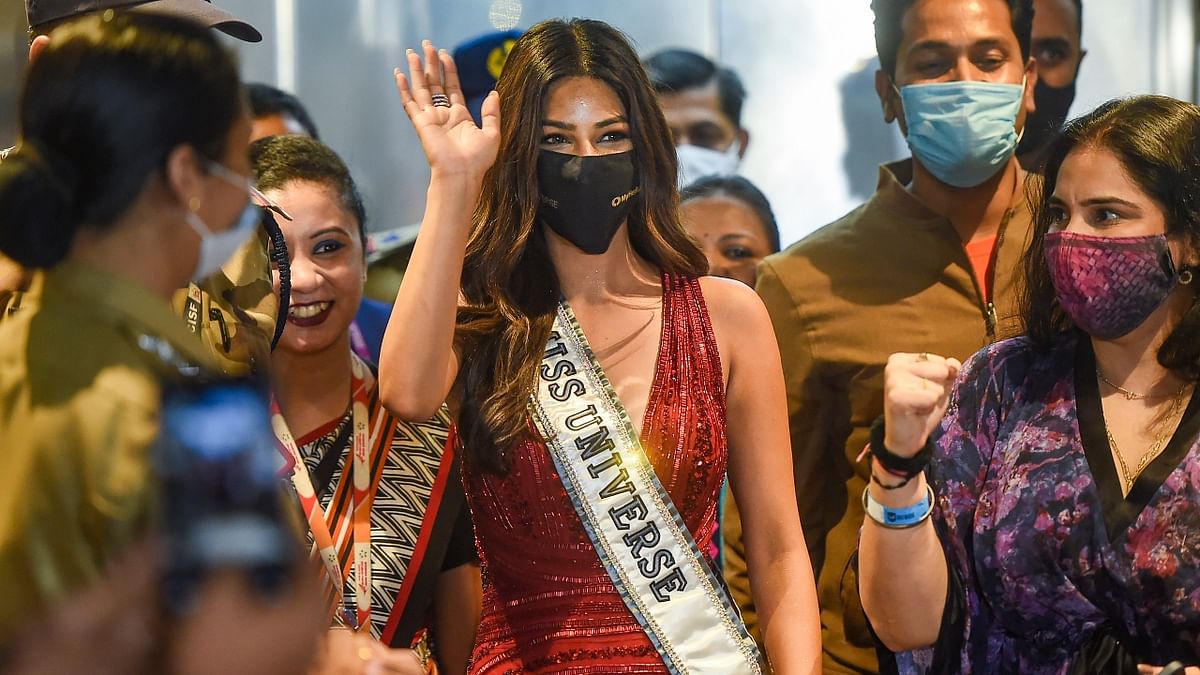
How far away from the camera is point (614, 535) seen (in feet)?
8.24

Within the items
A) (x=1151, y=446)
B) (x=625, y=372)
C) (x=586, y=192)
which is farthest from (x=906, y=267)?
(x=586, y=192)

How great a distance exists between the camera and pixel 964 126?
10.9ft

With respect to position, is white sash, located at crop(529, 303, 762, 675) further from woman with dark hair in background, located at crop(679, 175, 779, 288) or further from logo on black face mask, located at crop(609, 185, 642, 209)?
woman with dark hair in background, located at crop(679, 175, 779, 288)

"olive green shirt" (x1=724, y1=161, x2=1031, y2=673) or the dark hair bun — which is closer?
the dark hair bun

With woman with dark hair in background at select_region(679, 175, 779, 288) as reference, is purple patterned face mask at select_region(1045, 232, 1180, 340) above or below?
above

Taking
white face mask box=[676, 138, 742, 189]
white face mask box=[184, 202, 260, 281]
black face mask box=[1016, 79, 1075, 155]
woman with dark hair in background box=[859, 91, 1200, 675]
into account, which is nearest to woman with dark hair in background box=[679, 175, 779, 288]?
white face mask box=[676, 138, 742, 189]

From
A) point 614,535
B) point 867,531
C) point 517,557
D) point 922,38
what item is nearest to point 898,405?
point 867,531

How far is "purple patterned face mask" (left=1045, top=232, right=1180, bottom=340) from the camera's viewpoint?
8.54 feet

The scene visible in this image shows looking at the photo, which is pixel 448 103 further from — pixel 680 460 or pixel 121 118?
pixel 121 118

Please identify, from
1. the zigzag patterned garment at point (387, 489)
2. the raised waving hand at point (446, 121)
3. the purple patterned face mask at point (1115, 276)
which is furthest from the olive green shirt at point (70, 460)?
the purple patterned face mask at point (1115, 276)

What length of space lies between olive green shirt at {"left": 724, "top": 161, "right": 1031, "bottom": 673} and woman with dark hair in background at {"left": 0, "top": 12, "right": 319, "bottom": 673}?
1.86 m

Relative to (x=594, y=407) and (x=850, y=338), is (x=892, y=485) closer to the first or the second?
(x=594, y=407)

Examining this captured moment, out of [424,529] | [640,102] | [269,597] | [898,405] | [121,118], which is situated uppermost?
[121,118]

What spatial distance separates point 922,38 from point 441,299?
164 centimetres
